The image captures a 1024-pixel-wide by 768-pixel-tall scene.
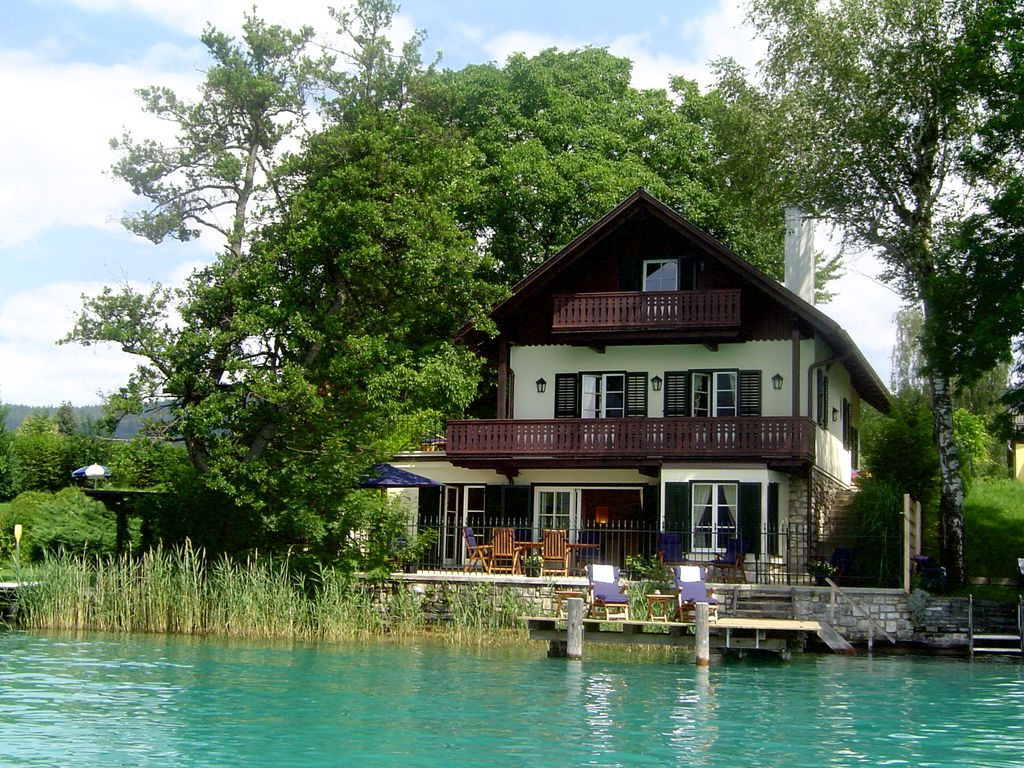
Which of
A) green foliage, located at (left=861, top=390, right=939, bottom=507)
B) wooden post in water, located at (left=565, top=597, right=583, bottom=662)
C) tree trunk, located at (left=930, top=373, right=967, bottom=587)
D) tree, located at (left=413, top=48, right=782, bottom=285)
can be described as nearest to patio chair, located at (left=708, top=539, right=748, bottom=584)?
tree trunk, located at (left=930, top=373, right=967, bottom=587)

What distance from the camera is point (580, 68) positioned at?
41.6 m

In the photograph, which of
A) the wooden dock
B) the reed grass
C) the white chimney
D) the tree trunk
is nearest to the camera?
the wooden dock

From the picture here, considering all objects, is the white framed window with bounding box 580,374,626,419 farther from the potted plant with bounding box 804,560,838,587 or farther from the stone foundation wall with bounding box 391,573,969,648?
the stone foundation wall with bounding box 391,573,969,648

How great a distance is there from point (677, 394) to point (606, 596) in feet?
35.2

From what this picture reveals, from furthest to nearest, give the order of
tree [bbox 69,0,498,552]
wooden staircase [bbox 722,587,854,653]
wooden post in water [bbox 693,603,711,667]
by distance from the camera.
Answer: tree [bbox 69,0,498,552]
wooden staircase [bbox 722,587,854,653]
wooden post in water [bbox 693,603,711,667]

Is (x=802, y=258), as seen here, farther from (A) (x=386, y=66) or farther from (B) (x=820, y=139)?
(A) (x=386, y=66)

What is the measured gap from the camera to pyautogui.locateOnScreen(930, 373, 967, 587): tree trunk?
92.5 feet

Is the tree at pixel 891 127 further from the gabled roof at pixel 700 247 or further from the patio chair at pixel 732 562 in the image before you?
the patio chair at pixel 732 562

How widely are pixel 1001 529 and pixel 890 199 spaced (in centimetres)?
797

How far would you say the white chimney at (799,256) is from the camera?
1305 inches

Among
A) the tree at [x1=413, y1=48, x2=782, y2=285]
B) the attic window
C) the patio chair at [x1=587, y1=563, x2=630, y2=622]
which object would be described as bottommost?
the patio chair at [x1=587, y1=563, x2=630, y2=622]

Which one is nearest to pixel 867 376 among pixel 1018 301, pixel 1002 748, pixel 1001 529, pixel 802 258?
pixel 802 258

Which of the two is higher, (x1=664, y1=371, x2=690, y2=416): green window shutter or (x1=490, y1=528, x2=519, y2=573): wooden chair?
(x1=664, y1=371, x2=690, y2=416): green window shutter

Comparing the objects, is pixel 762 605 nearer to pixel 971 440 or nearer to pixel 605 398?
pixel 605 398
